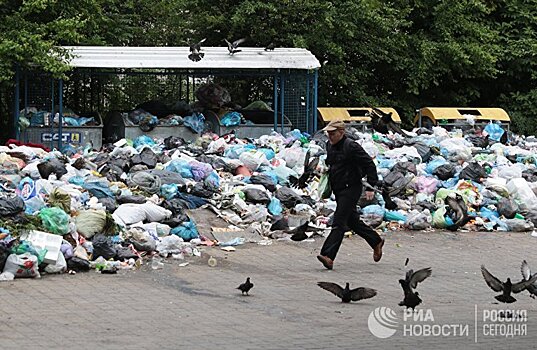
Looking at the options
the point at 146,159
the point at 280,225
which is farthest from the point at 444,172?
the point at 146,159

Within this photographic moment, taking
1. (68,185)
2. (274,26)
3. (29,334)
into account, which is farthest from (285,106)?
(29,334)

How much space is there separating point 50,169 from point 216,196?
2.29m

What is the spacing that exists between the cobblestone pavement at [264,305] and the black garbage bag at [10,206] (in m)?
1.06

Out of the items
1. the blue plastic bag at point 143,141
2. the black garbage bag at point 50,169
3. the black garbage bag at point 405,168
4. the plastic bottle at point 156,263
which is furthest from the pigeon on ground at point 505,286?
the blue plastic bag at point 143,141

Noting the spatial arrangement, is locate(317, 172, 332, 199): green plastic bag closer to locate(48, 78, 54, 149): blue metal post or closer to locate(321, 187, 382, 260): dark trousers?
locate(321, 187, 382, 260): dark trousers

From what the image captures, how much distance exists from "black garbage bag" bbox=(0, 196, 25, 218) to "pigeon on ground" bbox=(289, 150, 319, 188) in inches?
197

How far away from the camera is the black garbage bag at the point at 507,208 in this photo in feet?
48.4

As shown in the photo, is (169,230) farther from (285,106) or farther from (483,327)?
(285,106)

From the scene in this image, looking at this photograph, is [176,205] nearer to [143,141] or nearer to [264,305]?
[264,305]

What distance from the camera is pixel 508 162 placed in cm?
1738

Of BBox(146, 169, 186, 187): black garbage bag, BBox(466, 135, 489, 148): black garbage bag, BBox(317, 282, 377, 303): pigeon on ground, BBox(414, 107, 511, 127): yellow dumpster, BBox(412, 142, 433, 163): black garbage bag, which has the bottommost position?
BBox(414, 107, 511, 127): yellow dumpster

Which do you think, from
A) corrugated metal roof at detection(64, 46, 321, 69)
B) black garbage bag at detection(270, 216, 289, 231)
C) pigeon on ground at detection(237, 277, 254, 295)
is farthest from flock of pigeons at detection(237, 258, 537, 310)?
corrugated metal roof at detection(64, 46, 321, 69)

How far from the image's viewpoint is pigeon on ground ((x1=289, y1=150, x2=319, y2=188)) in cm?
1507

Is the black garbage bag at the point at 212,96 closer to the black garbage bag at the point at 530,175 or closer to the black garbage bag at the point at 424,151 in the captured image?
the black garbage bag at the point at 424,151
